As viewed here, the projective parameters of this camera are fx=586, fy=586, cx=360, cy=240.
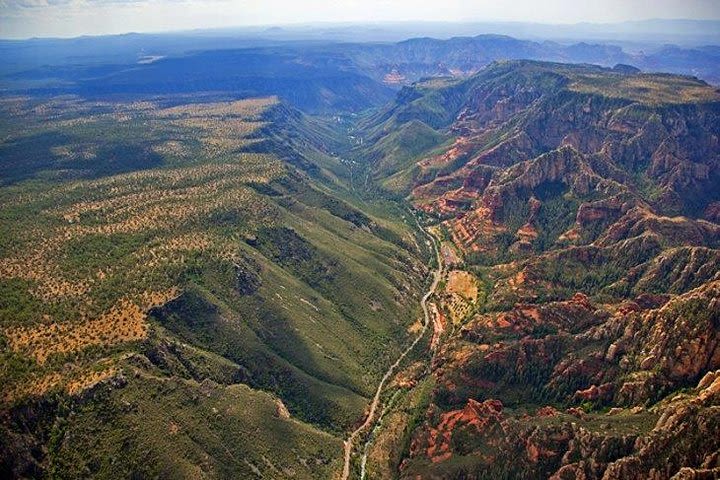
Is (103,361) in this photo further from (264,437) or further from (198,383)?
(264,437)

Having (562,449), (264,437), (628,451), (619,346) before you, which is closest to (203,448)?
(264,437)

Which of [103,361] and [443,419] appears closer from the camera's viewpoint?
[103,361]

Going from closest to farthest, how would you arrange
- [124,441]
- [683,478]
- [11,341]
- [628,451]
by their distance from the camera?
[683,478]
[628,451]
[124,441]
[11,341]

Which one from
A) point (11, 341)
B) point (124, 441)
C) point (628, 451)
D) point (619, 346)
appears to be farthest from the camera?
point (619, 346)

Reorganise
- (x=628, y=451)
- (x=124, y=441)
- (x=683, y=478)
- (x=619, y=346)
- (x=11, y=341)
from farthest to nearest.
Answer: (x=619, y=346)
(x=11, y=341)
(x=124, y=441)
(x=628, y=451)
(x=683, y=478)

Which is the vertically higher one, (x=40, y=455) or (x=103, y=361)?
(x=103, y=361)

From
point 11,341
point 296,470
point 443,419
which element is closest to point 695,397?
point 443,419

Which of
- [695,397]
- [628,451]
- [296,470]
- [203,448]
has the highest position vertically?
[695,397]

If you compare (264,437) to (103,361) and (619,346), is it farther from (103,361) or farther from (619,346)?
(619,346)

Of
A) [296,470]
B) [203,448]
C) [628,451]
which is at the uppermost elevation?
[628,451]
